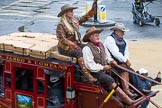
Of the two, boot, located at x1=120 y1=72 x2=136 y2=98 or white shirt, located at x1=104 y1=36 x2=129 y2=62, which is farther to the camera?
Result: white shirt, located at x1=104 y1=36 x2=129 y2=62

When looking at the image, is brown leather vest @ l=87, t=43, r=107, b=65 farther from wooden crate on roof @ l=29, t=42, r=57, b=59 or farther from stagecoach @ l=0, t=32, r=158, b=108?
wooden crate on roof @ l=29, t=42, r=57, b=59

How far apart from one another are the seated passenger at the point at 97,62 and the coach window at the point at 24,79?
142cm

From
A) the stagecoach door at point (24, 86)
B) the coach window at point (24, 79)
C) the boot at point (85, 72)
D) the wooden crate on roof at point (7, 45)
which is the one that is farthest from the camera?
the wooden crate on roof at point (7, 45)

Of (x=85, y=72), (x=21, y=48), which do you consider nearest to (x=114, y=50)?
(x=85, y=72)

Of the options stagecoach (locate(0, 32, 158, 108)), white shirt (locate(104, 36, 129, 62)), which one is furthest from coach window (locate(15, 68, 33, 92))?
white shirt (locate(104, 36, 129, 62))

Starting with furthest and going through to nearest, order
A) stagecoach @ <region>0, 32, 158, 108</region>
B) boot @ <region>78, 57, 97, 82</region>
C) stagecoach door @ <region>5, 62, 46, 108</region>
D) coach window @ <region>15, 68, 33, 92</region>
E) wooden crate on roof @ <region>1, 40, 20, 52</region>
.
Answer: wooden crate on roof @ <region>1, 40, 20, 52</region>
coach window @ <region>15, 68, 33, 92</region>
stagecoach door @ <region>5, 62, 46, 108</region>
stagecoach @ <region>0, 32, 158, 108</region>
boot @ <region>78, 57, 97, 82</region>

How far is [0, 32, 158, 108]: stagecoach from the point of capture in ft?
29.9

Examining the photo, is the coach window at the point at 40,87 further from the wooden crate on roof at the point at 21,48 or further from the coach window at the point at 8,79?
the coach window at the point at 8,79

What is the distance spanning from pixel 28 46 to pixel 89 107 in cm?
182

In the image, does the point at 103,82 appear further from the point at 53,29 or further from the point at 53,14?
the point at 53,14

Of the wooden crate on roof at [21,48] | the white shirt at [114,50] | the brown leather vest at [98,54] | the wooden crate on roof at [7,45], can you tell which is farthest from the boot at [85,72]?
the wooden crate on roof at [7,45]

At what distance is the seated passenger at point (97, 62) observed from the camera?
29.5 ft

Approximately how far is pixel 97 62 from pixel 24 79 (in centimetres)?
167

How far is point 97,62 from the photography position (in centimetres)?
923
